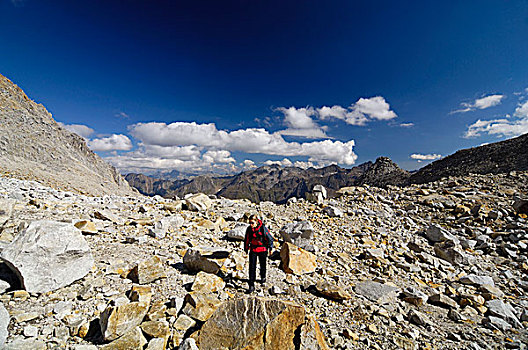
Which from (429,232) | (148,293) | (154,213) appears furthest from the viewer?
(154,213)

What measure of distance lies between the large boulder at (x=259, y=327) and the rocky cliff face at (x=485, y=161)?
111 ft

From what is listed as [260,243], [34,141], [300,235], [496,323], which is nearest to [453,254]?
[496,323]

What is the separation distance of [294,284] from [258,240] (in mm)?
1740

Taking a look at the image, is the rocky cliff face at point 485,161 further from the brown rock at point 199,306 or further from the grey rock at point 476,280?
the brown rock at point 199,306

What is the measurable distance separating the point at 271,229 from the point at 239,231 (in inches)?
87.3

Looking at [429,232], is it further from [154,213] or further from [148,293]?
[154,213]

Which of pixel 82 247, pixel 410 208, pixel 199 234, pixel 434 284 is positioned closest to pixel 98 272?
pixel 82 247

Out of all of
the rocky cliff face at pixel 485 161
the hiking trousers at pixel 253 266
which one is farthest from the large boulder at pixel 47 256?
the rocky cliff face at pixel 485 161

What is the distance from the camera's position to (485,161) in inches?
1214

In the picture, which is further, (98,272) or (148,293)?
(98,272)

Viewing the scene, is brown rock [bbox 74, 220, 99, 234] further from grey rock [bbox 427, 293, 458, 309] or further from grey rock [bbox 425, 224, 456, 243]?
grey rock [bbox 425, 224, 456, 243]

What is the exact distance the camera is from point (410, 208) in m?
14.1

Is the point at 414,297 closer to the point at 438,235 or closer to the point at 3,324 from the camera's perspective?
the point at 438,235

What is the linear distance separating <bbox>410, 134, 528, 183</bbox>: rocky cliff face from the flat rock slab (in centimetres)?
2992
